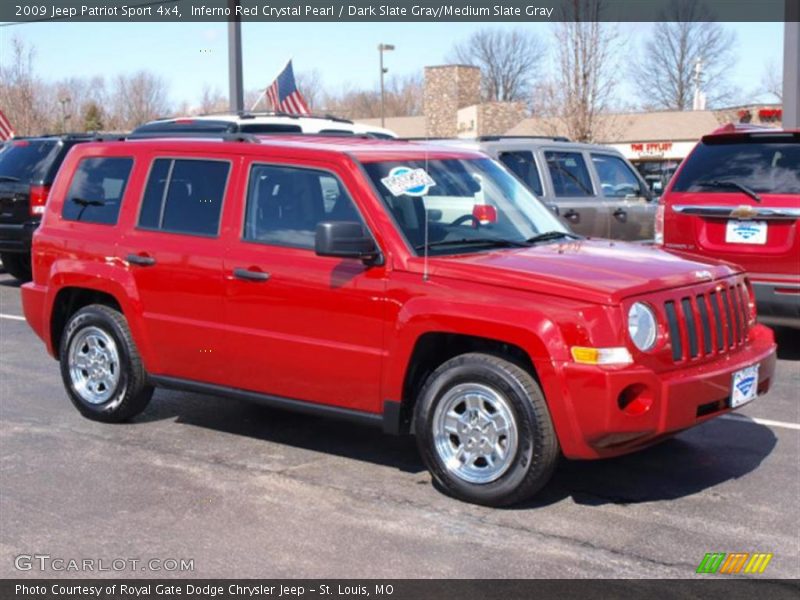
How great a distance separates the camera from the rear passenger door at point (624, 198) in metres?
12.8

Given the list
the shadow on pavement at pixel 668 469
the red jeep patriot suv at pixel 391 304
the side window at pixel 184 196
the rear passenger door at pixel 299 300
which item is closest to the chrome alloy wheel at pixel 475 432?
the red jeep patriot suv at pixel 391 304

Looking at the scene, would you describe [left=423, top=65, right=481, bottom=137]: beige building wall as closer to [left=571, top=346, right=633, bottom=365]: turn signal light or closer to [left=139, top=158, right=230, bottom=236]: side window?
[left=139, top=158, right=230, bottom=236]: side window

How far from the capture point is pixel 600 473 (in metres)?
6.23

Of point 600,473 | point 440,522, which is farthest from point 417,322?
point 600,473

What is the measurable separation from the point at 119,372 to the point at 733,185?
5.27 m

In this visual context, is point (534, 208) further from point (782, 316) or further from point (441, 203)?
point (782, 316)

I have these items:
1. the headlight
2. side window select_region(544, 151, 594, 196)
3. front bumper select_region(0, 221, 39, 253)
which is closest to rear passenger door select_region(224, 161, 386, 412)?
the headlight

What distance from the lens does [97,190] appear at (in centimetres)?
737

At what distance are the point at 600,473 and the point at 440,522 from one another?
1.26 m

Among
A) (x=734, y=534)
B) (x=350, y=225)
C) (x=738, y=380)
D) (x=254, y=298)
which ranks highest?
(x=350, y=225)

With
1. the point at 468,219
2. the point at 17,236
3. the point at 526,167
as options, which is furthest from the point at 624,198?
the point at 17,236

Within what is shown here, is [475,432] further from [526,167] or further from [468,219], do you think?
[526,167]

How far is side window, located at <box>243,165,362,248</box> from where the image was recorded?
620 cm

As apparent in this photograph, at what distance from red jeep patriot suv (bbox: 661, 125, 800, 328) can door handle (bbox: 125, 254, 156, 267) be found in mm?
4424
